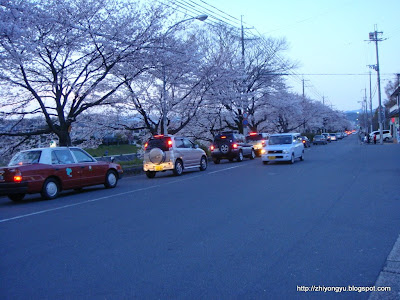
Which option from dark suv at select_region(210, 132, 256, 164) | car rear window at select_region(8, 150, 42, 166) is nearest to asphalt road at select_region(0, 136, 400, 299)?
car rear window at select_region(8, 150, 42, 166)

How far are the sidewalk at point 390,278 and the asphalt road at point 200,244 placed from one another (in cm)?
9

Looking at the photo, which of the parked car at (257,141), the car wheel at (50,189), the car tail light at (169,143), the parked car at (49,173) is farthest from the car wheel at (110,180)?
the parked car at (257,141)

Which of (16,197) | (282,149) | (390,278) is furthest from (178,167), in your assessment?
(390,278)

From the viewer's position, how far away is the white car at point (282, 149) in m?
21.4

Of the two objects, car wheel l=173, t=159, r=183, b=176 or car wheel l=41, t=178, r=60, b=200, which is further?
car wheel l=173, t=159, r=183, b=176

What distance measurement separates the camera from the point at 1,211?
34.2 feet

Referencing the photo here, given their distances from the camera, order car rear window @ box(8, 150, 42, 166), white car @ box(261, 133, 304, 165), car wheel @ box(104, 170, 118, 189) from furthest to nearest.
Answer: white car @ box(261, 133, 304, 165) → car wheel @ box(104, 170, 118, 189) → car rear window @ box(8, 150, 42, 166)

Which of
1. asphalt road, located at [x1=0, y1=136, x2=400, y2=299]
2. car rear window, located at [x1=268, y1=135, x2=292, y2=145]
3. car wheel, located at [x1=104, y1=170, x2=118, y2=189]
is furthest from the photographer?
car rear window, located at [x1=268, y1=135, x2=292, y2=145]

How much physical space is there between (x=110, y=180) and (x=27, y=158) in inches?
127

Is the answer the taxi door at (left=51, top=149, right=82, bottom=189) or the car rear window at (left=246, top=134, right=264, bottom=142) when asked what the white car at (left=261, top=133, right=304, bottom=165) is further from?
the taxi door at (left=51, top=149, right=82, bottom=189)

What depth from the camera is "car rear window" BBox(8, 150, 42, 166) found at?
40.0 ft

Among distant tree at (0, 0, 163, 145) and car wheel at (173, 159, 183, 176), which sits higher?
distant tree at (0, 0, 163, 145)

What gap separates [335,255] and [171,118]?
22.8m

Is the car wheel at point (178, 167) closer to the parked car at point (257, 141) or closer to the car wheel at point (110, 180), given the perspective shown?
the car wheel at point (110, 180)
